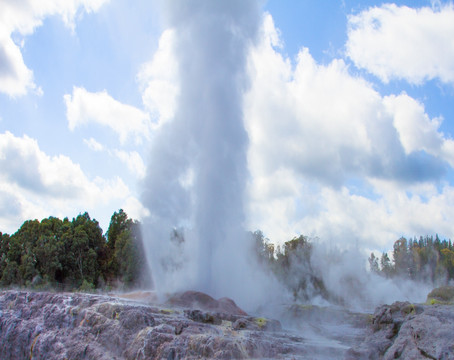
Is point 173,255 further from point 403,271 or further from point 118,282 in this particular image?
point 403,271

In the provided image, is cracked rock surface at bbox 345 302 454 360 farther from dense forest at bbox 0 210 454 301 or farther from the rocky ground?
dense forest at bbox 0 210 454 301

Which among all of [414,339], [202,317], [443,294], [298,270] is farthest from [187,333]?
[298,270]

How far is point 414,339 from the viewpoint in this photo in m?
10.6

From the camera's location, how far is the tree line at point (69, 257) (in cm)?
4400

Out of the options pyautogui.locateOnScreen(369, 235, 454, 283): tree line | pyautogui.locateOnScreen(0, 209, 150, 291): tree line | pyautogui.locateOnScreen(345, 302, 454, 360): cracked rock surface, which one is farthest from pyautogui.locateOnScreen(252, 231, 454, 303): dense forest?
pyautogui.locateOnScreen(345, 302, 454, 360): cracked rock surface

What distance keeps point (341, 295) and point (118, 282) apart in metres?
25.9

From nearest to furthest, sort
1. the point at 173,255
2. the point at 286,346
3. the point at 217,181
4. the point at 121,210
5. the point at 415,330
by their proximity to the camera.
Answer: the point at 415,330 < the point at 286,346 < the point at 217,181 < the point at 173,255 < the point at 121,210

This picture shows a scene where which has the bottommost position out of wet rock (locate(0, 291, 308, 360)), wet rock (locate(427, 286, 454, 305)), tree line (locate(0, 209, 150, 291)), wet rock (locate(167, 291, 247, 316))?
wet rock (locate(0, 291, 308, 360))

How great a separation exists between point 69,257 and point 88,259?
2.44 meters

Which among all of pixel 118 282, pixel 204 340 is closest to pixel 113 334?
pixel 204 340

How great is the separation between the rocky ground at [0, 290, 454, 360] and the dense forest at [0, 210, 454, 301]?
20.9 meters

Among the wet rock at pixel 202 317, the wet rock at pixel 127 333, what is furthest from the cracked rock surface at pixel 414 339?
the wet rock at pixel 202 317

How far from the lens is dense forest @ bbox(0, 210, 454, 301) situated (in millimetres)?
44094

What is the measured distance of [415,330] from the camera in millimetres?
10883
